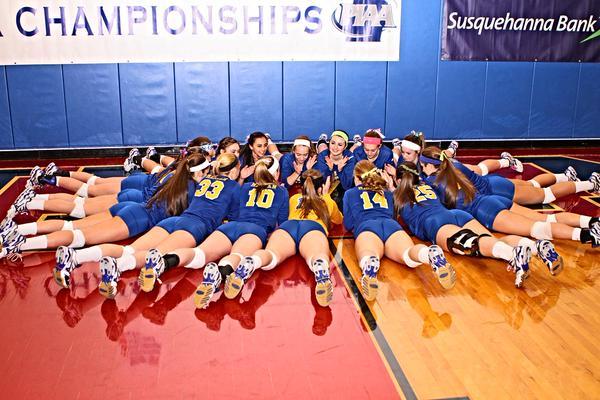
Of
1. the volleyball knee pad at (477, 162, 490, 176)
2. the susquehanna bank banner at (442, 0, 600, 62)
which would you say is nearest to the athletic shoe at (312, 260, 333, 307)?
the volleyball knee pad at (477, 162, 490, 176)

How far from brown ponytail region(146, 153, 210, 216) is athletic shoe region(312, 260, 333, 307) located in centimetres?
165

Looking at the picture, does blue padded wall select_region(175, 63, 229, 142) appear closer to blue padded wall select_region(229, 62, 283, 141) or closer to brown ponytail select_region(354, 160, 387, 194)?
Answer: blue padded wall select_region(229, 62, 283, 141)

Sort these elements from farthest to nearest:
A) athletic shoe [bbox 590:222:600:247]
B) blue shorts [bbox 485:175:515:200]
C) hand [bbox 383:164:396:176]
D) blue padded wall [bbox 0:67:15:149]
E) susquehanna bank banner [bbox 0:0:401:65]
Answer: blue padded wall [bbox 0:67:15:149]
susquehanna bank banner [bbox 0:0:401:65]
hand [bbox 383:164:396:176]
blue shorts [bbox 485:175:515:200]
athletic shoe [bbox 590:222:600:247]

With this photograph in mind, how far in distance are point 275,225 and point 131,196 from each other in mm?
1618

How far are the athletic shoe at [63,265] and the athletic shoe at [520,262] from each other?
3200 millimetres

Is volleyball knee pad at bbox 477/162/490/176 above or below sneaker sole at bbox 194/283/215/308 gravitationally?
above

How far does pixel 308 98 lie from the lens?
31.4 ft

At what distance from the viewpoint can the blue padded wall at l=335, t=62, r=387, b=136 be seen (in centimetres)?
952

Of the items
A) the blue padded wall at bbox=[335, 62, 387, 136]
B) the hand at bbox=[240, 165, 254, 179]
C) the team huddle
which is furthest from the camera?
the blue padded wall at bbox=[335, 62, 387, 136]

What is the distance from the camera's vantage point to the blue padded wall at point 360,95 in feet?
31.2

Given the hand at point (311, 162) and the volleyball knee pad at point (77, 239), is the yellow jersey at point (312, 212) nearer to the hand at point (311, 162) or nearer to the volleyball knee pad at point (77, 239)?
the hand at point (311, 162)

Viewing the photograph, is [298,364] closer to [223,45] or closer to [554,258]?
[554,258]

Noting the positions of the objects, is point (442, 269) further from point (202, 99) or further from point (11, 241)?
point (202, 99)

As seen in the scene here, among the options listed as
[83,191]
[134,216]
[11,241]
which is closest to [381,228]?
[134,216]
